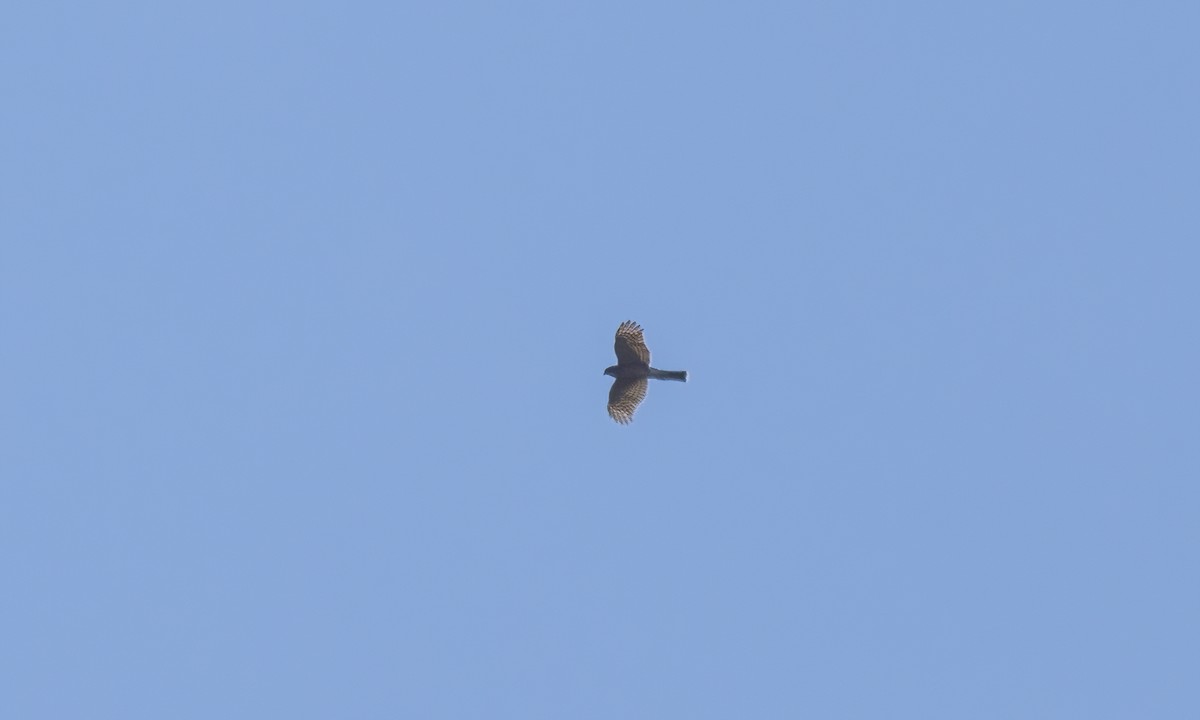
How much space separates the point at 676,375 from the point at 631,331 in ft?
7.62

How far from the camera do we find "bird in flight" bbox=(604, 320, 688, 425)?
4475 centimetres

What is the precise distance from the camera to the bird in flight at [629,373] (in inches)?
1762

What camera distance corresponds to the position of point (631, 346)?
44.7 metres

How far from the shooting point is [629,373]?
1770 inches

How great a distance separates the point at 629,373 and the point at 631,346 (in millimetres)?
990

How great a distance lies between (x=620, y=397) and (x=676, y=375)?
227cm

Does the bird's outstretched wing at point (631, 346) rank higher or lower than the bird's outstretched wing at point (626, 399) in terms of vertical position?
higher

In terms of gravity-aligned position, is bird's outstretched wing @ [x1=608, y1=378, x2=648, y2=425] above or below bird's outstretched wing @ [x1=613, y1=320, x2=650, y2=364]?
below

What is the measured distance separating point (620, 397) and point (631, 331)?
2.38 metres

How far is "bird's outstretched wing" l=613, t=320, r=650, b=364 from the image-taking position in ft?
147

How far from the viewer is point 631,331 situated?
45.0 m

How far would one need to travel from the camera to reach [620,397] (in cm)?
4516

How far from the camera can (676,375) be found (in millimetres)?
44281
